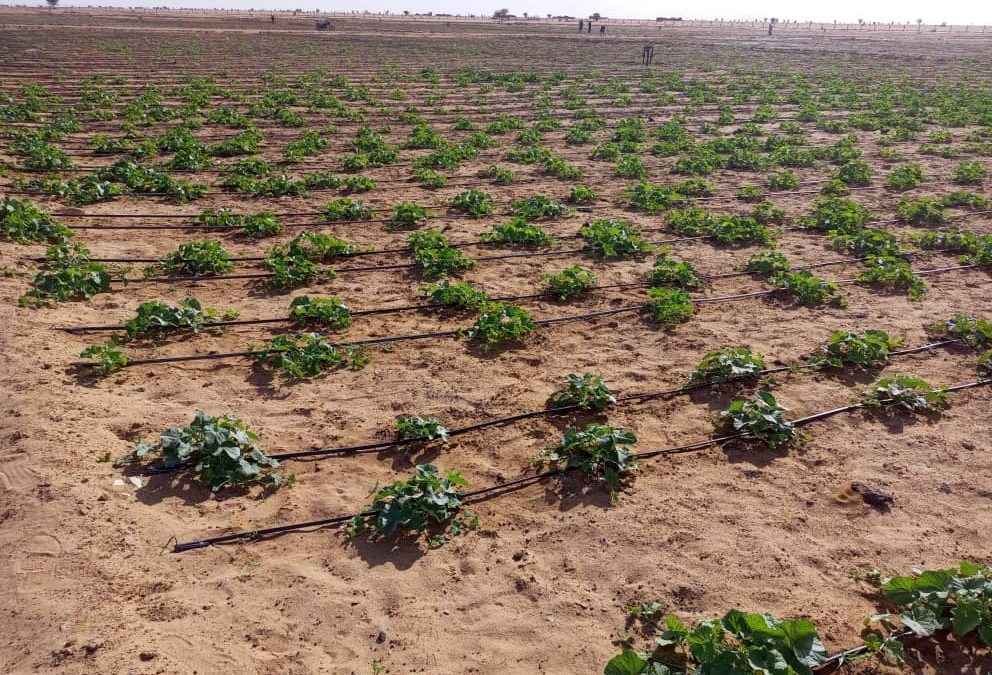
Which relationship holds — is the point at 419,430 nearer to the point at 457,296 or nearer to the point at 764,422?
the point at 457,296

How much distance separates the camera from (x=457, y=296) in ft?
30.1

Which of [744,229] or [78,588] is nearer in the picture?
[78,588]

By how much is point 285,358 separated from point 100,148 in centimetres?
1283

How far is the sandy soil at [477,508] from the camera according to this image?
452 cm

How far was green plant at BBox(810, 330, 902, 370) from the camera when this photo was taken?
782 cm

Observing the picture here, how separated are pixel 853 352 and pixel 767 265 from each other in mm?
2885

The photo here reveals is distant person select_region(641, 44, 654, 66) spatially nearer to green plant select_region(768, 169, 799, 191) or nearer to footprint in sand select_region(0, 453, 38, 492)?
green plant select_region(768, 169, 799, 191)

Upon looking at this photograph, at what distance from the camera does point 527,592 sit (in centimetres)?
494

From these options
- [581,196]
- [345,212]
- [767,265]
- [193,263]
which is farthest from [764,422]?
[345,212]

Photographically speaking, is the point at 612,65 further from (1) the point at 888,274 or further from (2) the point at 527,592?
(2) the point at 527,592

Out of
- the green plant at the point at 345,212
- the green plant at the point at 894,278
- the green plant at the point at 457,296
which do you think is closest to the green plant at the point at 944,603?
the green plant at the point at 457,296

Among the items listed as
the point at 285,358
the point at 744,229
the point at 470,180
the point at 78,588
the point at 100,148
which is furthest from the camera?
the point at 100,148

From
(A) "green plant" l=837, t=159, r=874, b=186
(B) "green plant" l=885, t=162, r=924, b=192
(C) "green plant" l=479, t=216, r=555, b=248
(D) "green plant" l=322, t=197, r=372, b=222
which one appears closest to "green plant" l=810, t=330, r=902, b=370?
(C) "green plant" l=479, t=216, r=555, b=248

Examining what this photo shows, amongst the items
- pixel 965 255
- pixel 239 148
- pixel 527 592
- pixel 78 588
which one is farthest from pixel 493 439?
pixel 239 148
